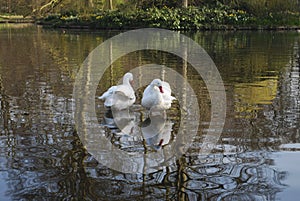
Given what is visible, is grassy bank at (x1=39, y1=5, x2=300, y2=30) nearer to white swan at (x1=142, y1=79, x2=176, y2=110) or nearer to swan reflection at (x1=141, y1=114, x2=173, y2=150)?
white swan at (x1=142, y1=79, x2=176, y2=110)

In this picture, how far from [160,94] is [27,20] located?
147 ft

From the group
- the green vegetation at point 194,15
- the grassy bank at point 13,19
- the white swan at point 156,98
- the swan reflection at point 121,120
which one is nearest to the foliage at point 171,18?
the green vegetation at point 194,15

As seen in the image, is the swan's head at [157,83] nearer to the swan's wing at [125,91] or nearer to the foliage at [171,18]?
the swan's wing at [125,91]

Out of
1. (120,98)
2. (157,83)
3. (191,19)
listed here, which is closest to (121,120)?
(120,98)

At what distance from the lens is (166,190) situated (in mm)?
3992

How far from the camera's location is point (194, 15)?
31359 mm

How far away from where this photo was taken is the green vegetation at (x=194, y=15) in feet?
102

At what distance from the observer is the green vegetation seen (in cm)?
3102

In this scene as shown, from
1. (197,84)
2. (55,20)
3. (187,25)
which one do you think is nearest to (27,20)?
(55,20)

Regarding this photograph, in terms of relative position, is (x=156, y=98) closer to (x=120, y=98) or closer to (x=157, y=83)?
(x=157, y=83)

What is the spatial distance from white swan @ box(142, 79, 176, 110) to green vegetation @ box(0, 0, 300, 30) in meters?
22.3

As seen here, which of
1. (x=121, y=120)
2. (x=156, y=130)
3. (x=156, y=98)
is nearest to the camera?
(x=156, y=130)

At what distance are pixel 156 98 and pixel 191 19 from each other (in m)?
25.1

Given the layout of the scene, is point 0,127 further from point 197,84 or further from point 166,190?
point 197,84
